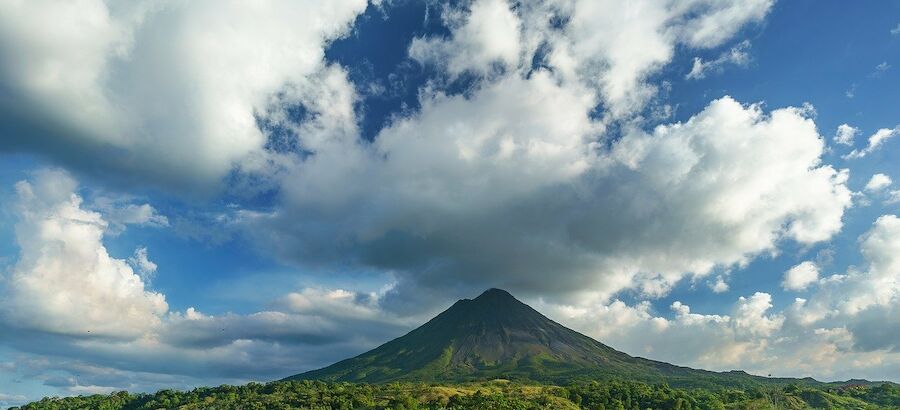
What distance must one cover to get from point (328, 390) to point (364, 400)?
24.4 m

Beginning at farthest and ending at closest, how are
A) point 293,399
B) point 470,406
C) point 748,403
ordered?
point 293,399 < point 748,403 < point 470,406

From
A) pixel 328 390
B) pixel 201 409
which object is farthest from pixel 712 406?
pixel 201 409

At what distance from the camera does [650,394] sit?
655 ft

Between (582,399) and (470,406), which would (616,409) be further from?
(470,406)

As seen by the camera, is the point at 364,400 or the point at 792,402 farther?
the point at 792,402

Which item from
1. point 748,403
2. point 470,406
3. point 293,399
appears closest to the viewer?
point 470,406

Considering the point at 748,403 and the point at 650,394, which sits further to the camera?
the point at 650,394

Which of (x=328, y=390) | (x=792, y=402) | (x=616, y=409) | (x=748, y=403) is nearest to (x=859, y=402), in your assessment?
(x=792, y=402)

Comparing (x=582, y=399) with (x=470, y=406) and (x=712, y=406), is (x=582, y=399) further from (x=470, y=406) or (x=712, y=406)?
(x=470, y=406)

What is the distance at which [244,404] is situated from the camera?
641 ft

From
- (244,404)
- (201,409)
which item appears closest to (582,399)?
(244,404)

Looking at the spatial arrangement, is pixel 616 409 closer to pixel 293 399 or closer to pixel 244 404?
pixel 293 399

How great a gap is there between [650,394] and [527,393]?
42.3 metres

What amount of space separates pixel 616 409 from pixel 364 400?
77405mm
